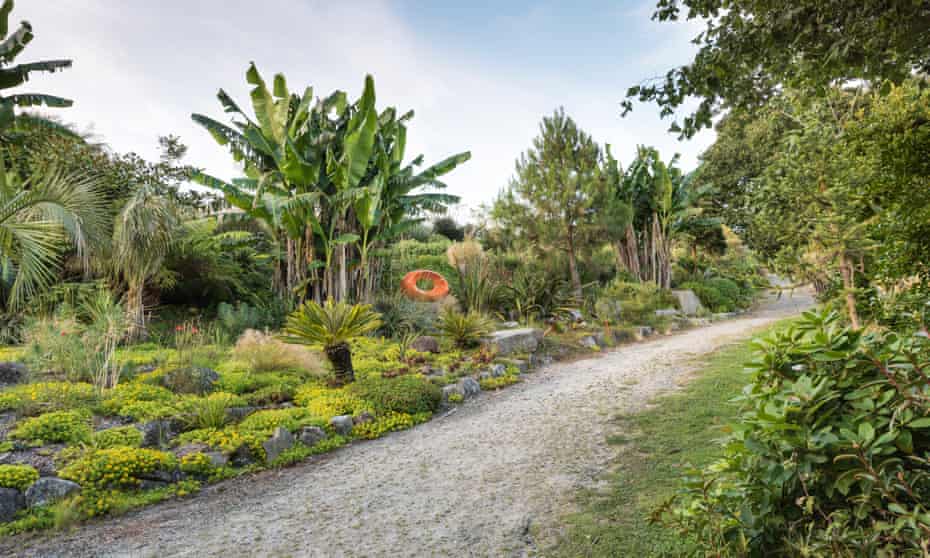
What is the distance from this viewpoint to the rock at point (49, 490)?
133 inches

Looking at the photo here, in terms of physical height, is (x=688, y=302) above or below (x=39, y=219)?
below

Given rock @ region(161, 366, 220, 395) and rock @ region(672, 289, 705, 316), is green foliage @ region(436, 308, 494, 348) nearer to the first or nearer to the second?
rock @ region(161, 366, 220, 395)

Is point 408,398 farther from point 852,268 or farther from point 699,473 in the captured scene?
point 852,268

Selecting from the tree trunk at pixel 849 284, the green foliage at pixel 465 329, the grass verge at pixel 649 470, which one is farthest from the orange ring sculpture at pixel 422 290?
the tree trunk at pixel 849 284

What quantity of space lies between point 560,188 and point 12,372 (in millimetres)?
11745

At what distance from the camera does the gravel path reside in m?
2.87

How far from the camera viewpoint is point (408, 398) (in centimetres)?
566

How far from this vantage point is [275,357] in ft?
22.4

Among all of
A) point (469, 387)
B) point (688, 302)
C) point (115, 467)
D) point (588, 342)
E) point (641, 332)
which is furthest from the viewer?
point (688, 302)

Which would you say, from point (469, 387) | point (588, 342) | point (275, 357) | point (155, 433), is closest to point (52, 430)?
point (155, 433)

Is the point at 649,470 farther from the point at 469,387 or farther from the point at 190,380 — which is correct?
the point at 190,380

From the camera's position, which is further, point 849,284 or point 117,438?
point 117,438

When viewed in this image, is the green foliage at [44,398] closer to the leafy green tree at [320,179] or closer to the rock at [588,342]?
the leafy green tree at [320,179]

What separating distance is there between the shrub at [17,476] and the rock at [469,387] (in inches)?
171
